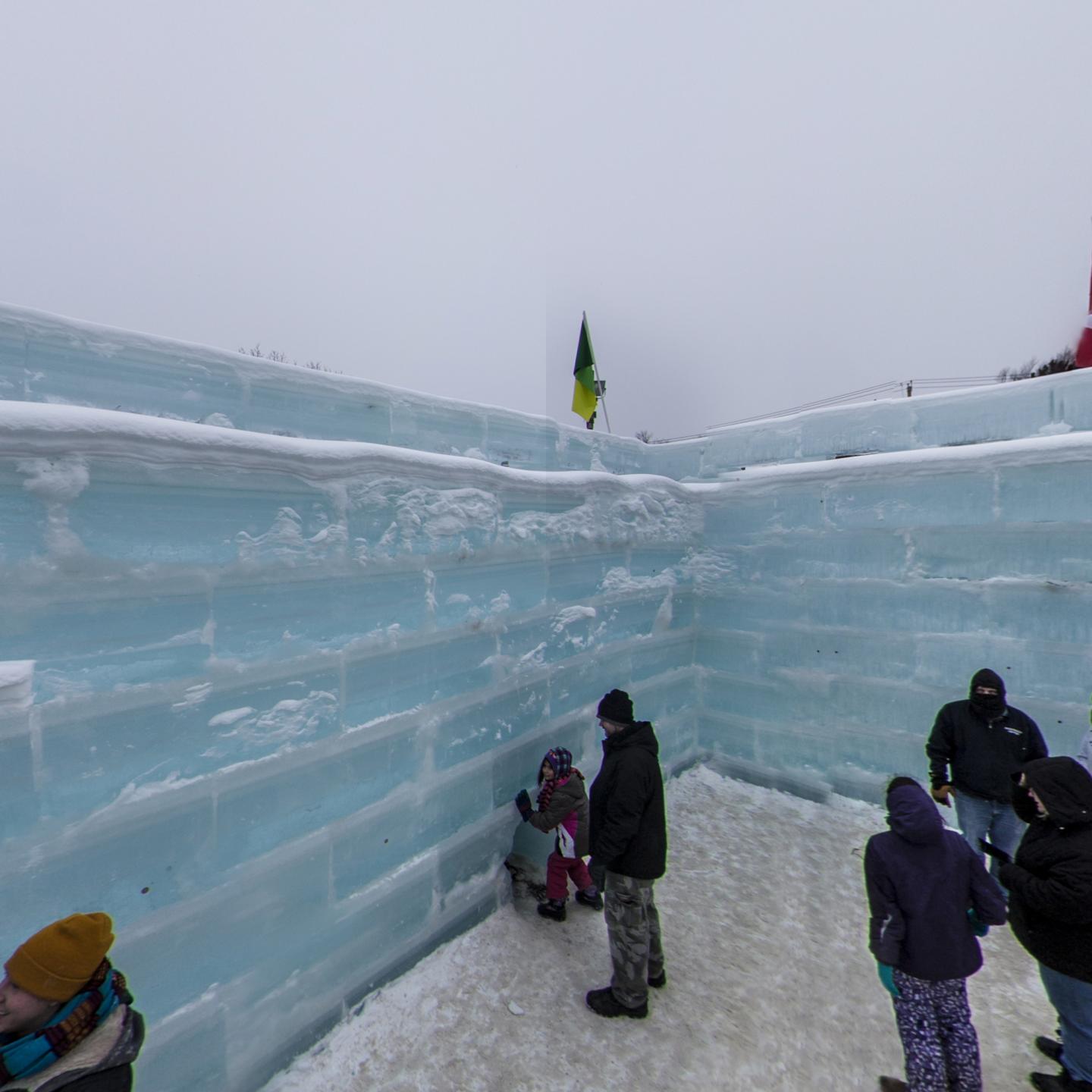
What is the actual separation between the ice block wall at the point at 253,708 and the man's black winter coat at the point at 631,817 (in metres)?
1.04

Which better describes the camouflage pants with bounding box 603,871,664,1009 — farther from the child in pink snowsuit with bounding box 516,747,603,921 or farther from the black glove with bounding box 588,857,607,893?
the child in pink snowsuit with bounding box 516,747,603,921

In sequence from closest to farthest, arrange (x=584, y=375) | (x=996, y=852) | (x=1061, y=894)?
1. (x=1061, y=894)
2. (x=996, y=852)
3. (x=584, y=375)

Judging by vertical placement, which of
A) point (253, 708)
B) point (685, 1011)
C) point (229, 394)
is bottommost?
point (685, 1011)

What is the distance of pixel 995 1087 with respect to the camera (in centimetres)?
278

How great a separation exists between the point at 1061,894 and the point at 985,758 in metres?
1.70

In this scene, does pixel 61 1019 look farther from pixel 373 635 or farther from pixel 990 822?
pixel 990 822

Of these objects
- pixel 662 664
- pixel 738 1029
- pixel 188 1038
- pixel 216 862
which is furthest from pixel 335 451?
pixel 662 664

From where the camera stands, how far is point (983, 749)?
387 cm

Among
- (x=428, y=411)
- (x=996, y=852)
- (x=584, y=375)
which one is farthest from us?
(x=584, y=375)

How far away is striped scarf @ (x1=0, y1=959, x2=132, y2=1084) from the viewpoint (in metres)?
1.47

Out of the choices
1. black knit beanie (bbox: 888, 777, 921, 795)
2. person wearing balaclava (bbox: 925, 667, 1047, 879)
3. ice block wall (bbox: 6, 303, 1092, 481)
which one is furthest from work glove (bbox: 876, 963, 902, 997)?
ice block wall (bbox: 6, 303, 1092, 481)

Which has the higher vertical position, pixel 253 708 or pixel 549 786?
pixel 253 708

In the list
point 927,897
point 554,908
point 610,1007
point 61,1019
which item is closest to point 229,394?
point 61,1019

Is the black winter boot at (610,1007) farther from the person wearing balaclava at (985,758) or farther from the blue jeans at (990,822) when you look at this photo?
the blue jeans at (990,822)
